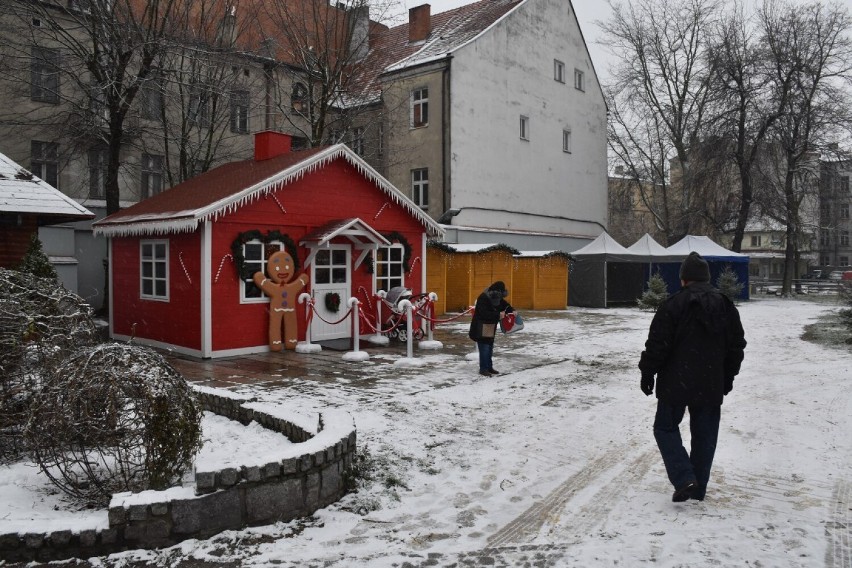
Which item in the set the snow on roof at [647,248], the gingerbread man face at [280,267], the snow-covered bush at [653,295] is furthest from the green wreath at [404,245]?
the snow on roof at [647,248]

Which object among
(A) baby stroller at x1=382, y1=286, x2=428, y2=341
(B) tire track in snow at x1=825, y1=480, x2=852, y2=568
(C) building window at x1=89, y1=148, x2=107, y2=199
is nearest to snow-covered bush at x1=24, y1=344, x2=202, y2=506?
(B) tire track in snow at x1=825, y1=480, x2=852, y2=568

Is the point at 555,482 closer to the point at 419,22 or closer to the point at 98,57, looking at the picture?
the point at 98,57

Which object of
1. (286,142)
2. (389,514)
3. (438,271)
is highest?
→ (286,142)

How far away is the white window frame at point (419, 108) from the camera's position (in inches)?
1056

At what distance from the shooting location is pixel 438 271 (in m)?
21.7

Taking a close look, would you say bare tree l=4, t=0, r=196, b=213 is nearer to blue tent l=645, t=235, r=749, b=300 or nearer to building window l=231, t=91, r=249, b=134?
building window l=231, t=91, r=249, b=134

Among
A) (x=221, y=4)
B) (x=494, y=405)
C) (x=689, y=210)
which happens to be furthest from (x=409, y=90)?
(x=494, y=405)

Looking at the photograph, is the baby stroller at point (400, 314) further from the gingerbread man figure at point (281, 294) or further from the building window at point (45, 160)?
the building window at point (45, 160)

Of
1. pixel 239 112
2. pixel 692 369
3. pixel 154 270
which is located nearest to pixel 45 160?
pixel 239 112

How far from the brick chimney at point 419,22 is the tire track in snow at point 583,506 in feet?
88.2

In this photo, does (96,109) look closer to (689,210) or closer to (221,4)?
(221,4)

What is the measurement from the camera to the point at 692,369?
206 inches

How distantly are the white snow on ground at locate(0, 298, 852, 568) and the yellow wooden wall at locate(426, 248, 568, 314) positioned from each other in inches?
412

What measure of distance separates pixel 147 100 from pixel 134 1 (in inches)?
152
